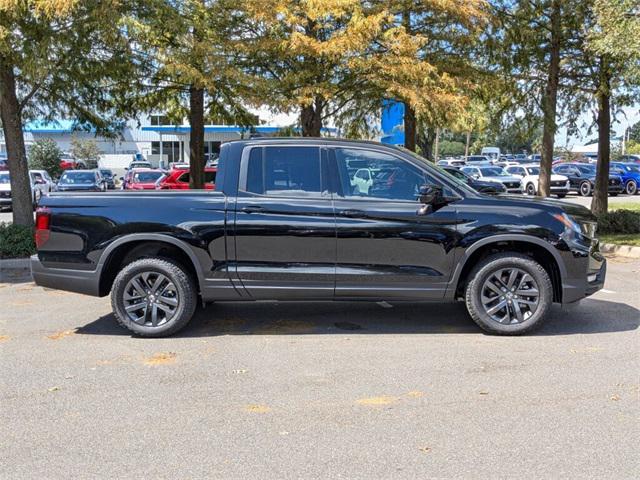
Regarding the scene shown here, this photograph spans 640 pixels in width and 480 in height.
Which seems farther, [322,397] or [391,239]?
[391,239]

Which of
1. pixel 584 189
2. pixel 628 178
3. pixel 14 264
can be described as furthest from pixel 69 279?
pixel 628 178

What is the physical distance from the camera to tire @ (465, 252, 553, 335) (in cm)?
676

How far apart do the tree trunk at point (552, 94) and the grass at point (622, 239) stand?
2099 millimetres

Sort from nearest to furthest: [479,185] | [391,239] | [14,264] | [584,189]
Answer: [391,239], [14,264], [479,185], [584,189]

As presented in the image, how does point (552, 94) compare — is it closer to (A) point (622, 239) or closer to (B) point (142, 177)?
(A) point (622, 239)

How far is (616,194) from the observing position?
3369 centimetres

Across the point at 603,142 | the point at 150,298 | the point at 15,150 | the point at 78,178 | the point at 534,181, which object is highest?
the point at 603,142

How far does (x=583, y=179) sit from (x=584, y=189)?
1.60 feet

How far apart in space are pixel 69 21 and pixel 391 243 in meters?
7.45

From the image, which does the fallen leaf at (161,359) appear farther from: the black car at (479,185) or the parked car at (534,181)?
the parked car at (534,181)

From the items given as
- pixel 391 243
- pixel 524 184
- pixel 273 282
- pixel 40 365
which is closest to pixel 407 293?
pixel 391 243

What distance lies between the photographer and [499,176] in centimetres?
3400

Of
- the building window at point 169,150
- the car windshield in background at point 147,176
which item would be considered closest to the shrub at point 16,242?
the car windshield in background at point 147,176

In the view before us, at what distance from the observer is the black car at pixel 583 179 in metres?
32.8
